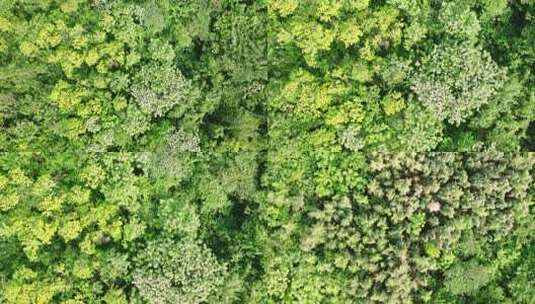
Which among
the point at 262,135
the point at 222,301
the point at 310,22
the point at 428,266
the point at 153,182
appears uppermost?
the point at 310,22

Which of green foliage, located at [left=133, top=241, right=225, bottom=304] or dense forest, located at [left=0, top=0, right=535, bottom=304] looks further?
dense forest, located at [left=0, top=0, right=535, bottom=304]

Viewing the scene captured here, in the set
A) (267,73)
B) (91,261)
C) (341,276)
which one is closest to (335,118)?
(267,73)

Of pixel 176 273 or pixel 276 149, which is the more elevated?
pixel 276 149

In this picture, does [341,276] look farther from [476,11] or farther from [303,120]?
[476,11]

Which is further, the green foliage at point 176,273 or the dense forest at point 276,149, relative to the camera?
the dense forest at point 276,149

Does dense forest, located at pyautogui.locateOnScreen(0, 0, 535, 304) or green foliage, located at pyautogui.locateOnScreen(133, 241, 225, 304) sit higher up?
dense forest, located at pyautogui.locateOnScreen(0, 0, 535, 304)

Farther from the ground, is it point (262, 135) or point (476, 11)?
point (476, 11)

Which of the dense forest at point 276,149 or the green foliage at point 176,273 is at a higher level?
the dense forest at point 276,149

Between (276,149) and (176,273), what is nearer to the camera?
(176,273)
